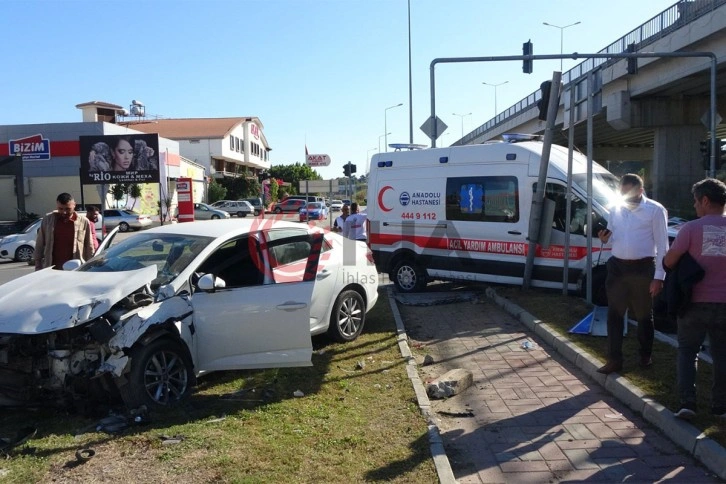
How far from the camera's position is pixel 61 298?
5.12 meters

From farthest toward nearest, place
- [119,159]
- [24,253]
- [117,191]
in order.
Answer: [117,191]
[119,159]
[24,253]

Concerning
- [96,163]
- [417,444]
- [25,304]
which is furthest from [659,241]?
[96,163]

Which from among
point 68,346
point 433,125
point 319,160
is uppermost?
point 433,125

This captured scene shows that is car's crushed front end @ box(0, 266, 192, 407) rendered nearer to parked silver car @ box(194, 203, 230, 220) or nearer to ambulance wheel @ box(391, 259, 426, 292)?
ambulance wheel @ box(391, 259, 426, 292)

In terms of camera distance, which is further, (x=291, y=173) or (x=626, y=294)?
(x=291, y=173)

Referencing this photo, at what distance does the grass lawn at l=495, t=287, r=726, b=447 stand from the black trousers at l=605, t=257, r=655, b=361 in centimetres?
37

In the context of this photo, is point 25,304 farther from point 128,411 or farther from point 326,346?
point 326,346

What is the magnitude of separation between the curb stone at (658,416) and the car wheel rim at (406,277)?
15.4ft

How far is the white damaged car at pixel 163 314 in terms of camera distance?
4973mm

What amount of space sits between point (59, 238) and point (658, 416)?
7214 mm

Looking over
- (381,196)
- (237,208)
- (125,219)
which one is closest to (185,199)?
(125,219)

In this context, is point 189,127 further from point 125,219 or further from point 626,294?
point 626,294

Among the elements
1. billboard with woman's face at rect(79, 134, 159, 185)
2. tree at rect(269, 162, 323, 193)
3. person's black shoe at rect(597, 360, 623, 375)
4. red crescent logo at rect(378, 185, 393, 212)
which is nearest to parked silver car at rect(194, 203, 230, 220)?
billboard with woman's face at rect(79, 134, 159, 185)

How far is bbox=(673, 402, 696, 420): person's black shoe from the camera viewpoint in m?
4.57
